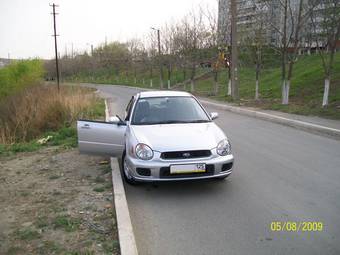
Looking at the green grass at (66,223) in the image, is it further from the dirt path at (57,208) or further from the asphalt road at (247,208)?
the asphalt road at (247,208)

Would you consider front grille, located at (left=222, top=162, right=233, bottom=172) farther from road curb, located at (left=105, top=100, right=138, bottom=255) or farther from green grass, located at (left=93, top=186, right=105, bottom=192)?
green grass, located at (left=93, top=186, right=105, bottom=192)

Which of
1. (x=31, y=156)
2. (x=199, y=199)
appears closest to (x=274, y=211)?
(x=199, y=199)

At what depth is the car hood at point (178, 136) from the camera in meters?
5.51

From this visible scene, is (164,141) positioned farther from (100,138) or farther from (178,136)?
(100,138)

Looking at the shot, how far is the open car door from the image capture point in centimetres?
668

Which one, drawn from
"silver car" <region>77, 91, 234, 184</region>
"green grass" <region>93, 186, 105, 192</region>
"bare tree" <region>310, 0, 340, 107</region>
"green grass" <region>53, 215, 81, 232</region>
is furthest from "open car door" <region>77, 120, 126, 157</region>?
"bare tree" <region>310, 0, 340, 107</region>

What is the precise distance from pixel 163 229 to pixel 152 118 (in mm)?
2617

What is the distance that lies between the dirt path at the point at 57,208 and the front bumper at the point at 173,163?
2.07 ft

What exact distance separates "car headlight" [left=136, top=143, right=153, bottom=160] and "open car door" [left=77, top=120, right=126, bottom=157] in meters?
1.11

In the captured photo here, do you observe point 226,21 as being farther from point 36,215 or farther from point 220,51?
point 36,215

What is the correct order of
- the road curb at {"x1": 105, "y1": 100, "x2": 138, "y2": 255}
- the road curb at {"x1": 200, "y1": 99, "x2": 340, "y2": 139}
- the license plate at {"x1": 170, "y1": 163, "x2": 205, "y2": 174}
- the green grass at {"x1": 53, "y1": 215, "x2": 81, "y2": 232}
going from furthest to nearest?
the road curb at {"x1": 200, "y1": 99, "x2": 340, "y2": 139} → the license plate at {"x1": 170, "y1": 163, "x2": 205, "y2": 174} → the green grass at {"x1": 53, "y1": 215, "x2": 81, "y2": 232} → the road curb at {"x1": 105, "y1": 100, "x2": 138, "y2": 255}

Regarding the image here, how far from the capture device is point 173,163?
536cm

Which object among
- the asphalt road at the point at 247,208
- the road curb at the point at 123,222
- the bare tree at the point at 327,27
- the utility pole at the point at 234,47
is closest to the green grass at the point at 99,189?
the road curb at the point at 123,222

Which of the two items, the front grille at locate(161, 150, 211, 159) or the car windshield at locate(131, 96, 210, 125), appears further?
the car windshield at locate(131, 96, 210, 125)
